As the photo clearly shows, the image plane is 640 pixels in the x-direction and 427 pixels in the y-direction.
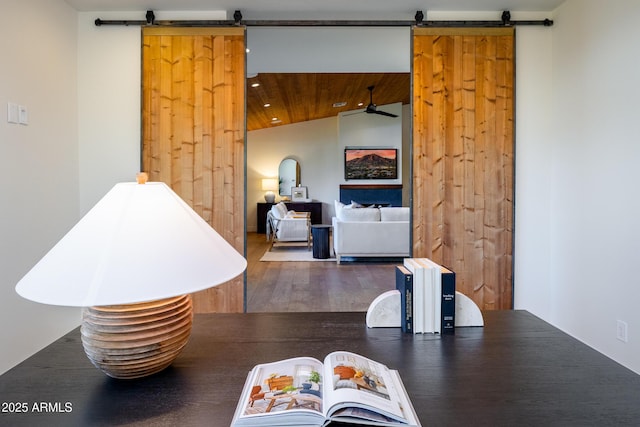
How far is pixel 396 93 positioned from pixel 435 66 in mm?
5420

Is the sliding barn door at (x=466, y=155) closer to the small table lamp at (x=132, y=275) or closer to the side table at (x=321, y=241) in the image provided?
the small table lamp at (x=132, y=275)

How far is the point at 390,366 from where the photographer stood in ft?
3.48

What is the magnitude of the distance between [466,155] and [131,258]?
2693 millimetres

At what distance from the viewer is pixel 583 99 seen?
2625 mm

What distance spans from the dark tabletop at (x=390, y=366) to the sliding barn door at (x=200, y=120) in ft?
5.83

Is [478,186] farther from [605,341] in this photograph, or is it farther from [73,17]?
[73,17]

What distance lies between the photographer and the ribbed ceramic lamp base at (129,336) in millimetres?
910

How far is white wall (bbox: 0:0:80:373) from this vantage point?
7.43ft

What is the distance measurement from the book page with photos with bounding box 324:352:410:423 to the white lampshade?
0.35 m

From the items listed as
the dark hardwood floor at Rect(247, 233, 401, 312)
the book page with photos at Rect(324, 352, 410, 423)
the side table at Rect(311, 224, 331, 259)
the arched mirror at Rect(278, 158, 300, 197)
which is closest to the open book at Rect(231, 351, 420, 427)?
the book page with photos at Rect(324, 352, 410, 423)

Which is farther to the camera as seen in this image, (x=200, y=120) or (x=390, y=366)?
(x=200, y=120)

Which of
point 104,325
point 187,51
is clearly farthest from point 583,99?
point 104,325

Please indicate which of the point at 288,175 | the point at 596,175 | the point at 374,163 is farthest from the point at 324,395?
the point at 288,175

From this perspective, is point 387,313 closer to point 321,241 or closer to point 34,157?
point 34,157
